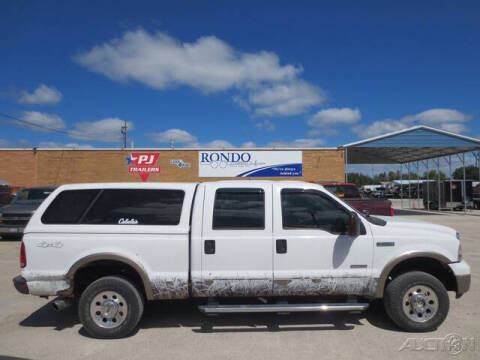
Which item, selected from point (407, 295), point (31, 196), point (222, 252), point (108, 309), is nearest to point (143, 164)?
point (31, 196)

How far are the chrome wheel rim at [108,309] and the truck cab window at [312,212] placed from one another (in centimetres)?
225

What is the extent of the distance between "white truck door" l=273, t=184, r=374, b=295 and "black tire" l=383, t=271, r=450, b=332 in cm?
32

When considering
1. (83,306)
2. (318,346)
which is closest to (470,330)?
(318,346)

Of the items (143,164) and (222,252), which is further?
(143,164)

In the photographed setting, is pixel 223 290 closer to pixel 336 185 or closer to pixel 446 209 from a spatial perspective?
pixel 336 185

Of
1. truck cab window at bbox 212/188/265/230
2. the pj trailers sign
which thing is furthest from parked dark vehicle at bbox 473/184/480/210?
truck cab window at bbox 212/188/265/230

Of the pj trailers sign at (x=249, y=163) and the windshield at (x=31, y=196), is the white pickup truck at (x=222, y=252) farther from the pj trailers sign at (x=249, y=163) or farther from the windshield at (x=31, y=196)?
the pj trailers sign at (x=249, y=163)

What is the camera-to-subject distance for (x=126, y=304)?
4293mm

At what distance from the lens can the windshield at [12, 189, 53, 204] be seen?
41.3ft

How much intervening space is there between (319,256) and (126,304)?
246 centimetres

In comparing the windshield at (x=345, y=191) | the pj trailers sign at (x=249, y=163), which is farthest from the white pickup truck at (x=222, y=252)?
the pj trailers sign at (x=249, y=163)

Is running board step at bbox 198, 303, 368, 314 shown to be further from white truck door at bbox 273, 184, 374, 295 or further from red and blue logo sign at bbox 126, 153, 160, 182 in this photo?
red and blue logo sign at bbox 126, 153, 160, 182

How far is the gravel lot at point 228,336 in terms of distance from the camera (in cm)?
388

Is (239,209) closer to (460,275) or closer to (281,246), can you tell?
(281,246)
